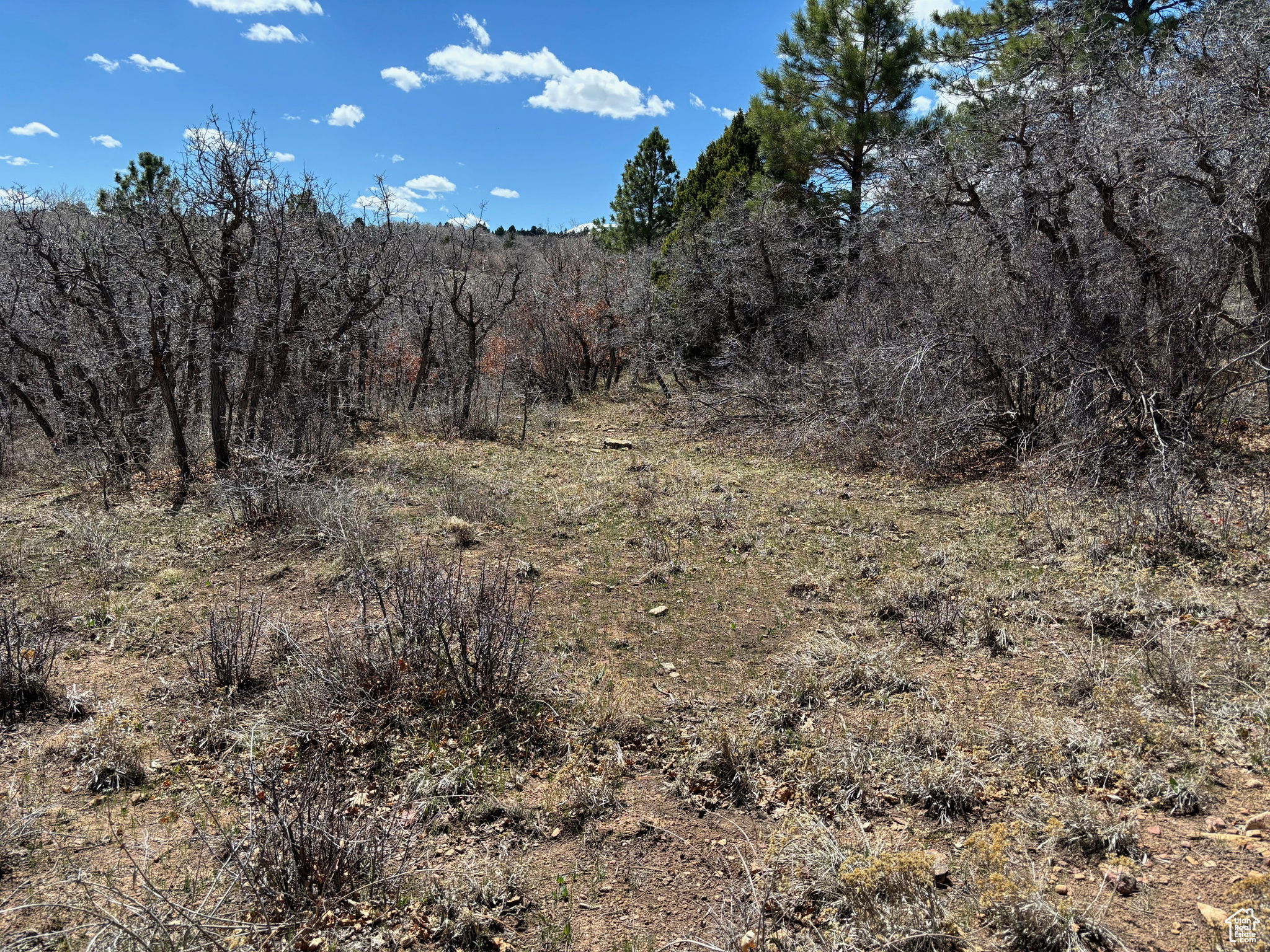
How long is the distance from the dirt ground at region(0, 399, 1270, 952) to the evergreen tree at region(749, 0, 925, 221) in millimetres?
9303

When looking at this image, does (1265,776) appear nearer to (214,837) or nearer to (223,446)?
(214,837)

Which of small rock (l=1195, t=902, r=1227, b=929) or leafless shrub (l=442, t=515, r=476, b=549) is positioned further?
leafless shrub (l=442, t=515, r=476, b=549)

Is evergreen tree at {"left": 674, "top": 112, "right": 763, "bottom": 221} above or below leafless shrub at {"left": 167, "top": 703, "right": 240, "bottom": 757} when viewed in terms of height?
above

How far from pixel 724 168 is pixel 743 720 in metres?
15.5

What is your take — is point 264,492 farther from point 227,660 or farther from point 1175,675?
point 1175,675

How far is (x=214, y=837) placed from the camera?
2.90m

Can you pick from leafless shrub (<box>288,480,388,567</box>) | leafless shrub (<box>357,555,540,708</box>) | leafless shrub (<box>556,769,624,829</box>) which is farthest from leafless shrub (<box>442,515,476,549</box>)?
leafless shrub (<box>556,769,624,829</box>)

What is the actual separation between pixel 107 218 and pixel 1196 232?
14316 millimetres

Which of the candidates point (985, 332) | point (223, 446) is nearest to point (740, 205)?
point (985, 332)

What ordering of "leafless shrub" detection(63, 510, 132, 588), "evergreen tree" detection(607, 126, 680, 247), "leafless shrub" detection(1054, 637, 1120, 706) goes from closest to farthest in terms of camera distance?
"leafless shrub" detection(1054, 637, 1120, 706)
"leafless shrub" detection(63, 510, 132, 588)
"evergreen tree" detection(607, 126, 680, 247)

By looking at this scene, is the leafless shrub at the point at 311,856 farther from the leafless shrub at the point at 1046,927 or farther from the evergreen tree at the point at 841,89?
the evergreen tree at the point at 841,89

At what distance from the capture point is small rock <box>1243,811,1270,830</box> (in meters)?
2.77

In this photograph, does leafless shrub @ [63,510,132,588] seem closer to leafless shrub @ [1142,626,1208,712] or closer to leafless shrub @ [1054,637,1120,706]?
leafless shrub @ [1054,637,1120,706]

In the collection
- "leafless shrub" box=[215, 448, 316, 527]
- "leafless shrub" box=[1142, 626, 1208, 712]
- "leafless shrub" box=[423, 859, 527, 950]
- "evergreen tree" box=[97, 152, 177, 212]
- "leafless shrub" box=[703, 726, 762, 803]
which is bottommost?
"leafless shrub" box=[423, 859, 527, 950]
